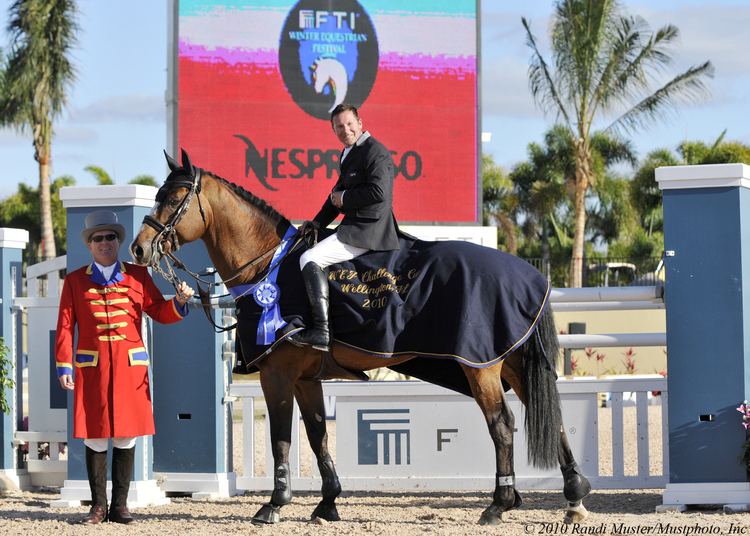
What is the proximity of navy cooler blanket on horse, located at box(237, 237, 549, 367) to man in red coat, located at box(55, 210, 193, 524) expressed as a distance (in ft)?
2.61

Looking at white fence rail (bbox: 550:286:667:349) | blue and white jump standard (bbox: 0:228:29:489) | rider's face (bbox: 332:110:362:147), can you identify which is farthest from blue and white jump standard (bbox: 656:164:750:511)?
blue and white jump standard (bbox: 0:228:29:489)

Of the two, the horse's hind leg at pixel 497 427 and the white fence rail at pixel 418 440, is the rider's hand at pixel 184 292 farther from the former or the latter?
the horse's hind leg at pixel 497 427

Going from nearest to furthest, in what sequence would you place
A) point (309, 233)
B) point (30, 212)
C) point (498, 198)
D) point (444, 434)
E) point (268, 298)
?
1. point (268, 298)
2. point (309, 233)
3. point (444, 434)
4. point (498, 198)
5. point (30, 212)

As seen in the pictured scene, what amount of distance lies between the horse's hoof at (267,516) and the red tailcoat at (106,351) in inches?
34.3

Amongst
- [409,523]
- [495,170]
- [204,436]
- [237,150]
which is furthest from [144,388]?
[495,170]

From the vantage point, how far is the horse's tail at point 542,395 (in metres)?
6.21

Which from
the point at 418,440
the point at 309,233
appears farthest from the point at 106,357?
the point at 418,440

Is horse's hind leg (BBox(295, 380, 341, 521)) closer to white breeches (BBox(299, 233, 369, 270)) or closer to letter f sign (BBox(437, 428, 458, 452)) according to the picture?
white breeches (BBox(299, 233, 369, 270))

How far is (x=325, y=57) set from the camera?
64.0 ft

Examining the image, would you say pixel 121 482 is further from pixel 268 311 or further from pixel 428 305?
pixel 428 305

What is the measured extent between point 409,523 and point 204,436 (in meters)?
1.82

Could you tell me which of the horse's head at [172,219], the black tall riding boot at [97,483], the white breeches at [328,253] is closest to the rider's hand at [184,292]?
the horse's head at [172,219]

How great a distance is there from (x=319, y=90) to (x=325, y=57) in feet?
1.96

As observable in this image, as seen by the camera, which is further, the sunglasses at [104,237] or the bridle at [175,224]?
the sunglasses at [104,237]
